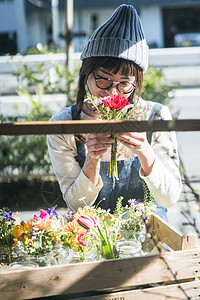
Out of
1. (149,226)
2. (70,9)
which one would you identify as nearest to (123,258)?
(149,226)

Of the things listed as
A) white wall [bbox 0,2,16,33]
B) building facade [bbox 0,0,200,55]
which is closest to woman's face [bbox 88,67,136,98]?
building facade [bbox 0,0,200,55]

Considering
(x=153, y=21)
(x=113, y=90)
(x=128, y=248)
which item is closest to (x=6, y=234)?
(x=128, y=248)

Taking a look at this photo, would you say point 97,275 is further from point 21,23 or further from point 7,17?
point 7,17

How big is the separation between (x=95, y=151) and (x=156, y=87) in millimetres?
2762

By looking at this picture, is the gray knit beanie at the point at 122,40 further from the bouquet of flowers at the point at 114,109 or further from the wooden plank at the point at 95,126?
the wooden plank at the point at 95,126

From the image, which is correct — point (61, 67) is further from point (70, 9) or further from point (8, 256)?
point (8, 256)

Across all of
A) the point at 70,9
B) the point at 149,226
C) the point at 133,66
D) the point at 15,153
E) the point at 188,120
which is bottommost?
the point at 15,153

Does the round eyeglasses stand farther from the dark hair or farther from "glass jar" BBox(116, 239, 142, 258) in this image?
"glass jar" BBox(116, 239, 142, 258)

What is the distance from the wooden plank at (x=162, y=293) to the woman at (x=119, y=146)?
47 centimetres

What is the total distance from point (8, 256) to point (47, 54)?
3523mm

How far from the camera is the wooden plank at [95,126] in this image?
106 centimetres

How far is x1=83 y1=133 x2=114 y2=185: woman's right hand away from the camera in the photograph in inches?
58.9

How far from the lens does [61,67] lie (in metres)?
4.35

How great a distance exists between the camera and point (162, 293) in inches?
50.6
